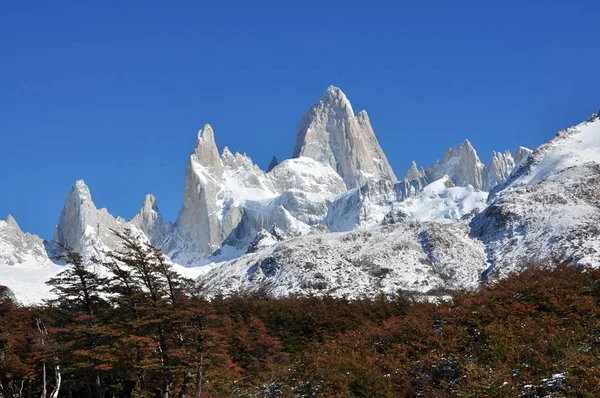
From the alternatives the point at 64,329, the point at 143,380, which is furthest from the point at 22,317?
the point at 143,380

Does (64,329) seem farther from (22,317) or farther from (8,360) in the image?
(22,317)

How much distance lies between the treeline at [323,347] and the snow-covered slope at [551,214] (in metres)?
48.6

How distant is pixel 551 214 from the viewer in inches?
3622

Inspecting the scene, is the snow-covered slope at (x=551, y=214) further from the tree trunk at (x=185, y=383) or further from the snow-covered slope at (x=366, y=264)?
the tree trunk at (x=185, y=383)

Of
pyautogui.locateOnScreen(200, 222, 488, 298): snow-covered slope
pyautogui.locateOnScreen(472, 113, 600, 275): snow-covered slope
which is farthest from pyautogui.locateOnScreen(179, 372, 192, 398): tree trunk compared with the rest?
pyautogui.locateOnScreen(472, 113, 600, 275): snow-covered slope

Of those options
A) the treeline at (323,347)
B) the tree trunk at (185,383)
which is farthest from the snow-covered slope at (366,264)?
the tree trunk at (185,383)

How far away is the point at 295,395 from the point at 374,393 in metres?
4.14

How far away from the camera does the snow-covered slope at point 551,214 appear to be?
7906 cm

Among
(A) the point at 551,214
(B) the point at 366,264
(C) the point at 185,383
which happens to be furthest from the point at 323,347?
(A) the point at 551,214

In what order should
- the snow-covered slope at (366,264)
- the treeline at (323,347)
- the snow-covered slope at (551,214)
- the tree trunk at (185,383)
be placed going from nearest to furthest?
the treeline at (323,347) < the tree trunk at (185,383) < the snow-covered slope at (551,214) < the snow-covered slope at (366,264)

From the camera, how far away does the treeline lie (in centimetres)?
1766

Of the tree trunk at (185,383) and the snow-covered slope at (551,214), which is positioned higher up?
the snow-covered slope at (551,214)

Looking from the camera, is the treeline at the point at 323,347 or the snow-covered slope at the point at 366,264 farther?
the snow-covered slope at the point at 366,264

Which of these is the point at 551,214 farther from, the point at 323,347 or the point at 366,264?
the point at 323,347
